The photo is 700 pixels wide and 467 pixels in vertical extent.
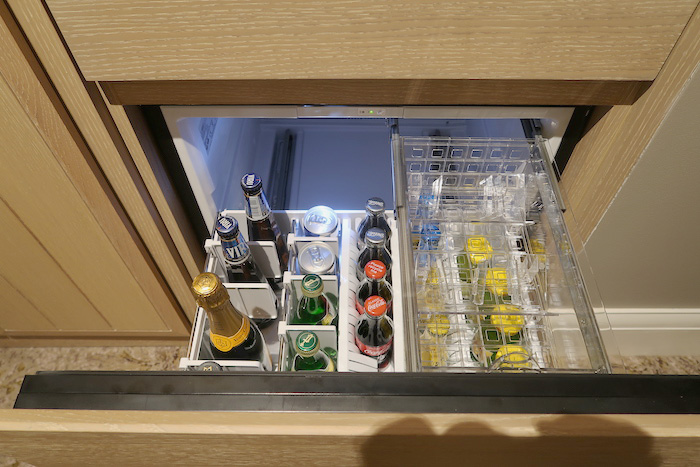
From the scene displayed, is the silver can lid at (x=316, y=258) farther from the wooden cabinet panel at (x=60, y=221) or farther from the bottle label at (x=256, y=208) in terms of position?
the wooden cabinet panel at (x=60, y=221)

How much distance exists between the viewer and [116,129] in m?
0.77

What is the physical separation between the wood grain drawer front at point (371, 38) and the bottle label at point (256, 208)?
297 mm

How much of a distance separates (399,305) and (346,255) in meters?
0.16

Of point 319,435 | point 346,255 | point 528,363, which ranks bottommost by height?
point 319,435

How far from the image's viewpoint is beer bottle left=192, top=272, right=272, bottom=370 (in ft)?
2.27

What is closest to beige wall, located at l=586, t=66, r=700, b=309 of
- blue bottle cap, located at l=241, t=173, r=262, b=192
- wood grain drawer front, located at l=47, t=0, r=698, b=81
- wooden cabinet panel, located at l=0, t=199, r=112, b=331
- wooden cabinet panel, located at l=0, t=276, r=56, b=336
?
wood grain drawer front, located at l=47, t=0, r=698, b=81

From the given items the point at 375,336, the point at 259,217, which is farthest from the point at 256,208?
the point at 375,336

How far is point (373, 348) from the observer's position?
32.1 inches

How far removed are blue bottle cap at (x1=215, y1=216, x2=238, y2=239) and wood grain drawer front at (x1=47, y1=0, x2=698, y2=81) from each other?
28 cm

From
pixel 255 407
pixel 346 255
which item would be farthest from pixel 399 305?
pixel 255 407

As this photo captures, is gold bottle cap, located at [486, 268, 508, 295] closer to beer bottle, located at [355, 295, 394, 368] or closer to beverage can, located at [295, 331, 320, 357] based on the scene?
beer bottle, located at [355, 295, 394, 368]

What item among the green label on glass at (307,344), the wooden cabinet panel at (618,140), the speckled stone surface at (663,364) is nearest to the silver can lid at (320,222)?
the green label on glass at (307,344)

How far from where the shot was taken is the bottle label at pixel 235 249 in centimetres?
87

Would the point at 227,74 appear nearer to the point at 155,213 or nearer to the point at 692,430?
the point at 155,213
